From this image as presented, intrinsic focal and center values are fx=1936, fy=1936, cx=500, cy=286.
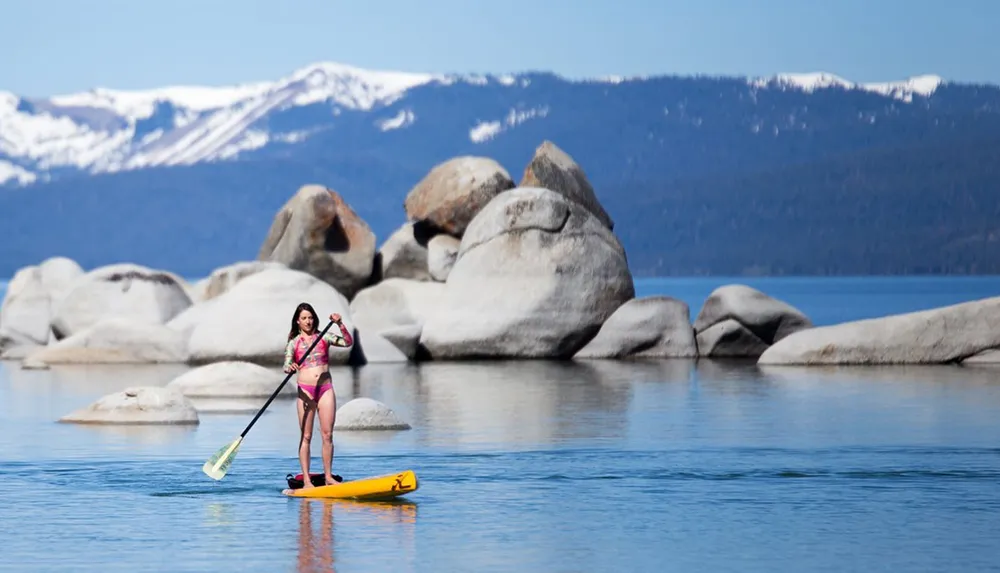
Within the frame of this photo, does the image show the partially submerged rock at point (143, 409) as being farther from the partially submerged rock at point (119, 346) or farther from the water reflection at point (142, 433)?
the partially submerged rock at point (119, 346)

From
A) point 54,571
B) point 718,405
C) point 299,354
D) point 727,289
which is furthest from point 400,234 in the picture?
point 54,571

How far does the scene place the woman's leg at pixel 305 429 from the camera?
1647 centimetres

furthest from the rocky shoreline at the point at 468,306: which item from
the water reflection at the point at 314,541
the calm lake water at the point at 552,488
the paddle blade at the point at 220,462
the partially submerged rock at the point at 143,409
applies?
the water reflection at the point at 314,541

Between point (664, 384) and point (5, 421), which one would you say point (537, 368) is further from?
point (5, 421)

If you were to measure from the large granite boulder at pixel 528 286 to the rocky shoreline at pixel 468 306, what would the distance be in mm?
38

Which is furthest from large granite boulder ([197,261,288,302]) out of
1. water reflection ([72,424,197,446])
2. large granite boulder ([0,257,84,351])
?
water reflection ([72,424,197,446])

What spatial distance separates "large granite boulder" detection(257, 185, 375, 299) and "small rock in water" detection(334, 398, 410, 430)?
22.5 meters

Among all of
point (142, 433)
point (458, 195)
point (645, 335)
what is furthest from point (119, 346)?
point (142, 433)

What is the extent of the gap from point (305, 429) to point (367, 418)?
643 centimetres

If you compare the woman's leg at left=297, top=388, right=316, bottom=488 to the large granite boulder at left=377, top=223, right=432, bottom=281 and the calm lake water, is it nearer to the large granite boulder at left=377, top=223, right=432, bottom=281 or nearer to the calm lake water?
the calm lake water

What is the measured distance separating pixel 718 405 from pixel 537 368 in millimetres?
10126

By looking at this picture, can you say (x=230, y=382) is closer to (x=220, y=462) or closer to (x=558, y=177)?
(x=220, y=462)

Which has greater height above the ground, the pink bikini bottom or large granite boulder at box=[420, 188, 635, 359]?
large granite boulder at box=[420, 188, 635, 359]

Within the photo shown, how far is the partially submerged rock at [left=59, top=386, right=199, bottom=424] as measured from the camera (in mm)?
23891
